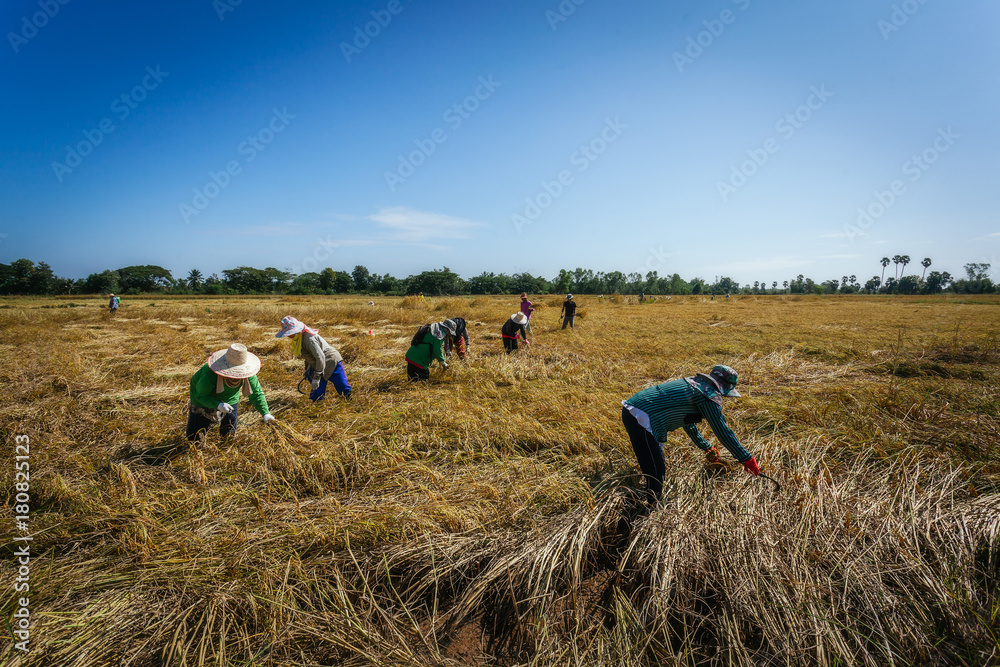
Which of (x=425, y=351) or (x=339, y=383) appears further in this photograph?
(x=425, y=351)

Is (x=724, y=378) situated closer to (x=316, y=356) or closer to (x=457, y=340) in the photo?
(x=316, y=356)

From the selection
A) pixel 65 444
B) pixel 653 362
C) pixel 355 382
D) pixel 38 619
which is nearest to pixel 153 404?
pixel 65 444

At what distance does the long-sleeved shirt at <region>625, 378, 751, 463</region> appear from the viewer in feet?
9.07

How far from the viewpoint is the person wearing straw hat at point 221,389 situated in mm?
3646

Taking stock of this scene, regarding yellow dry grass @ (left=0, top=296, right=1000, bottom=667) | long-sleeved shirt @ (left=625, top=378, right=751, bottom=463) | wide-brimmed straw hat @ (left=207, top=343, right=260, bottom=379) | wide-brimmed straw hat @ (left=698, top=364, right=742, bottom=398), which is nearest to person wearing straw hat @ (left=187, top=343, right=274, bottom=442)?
wide-brimmed straw hat @ (left=207, top=343, right=260, bottom=379)

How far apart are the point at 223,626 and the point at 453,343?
5785mm

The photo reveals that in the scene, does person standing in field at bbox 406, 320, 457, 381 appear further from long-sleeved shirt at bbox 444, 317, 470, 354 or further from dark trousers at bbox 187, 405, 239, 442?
dark trousers at bbox 187, 405, 239, 442

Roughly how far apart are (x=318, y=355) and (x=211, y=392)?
1.37 metres

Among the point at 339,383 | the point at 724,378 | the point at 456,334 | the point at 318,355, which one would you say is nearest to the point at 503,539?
the point at 724,378

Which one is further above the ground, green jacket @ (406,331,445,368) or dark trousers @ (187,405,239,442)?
green jacket @ (406,331,445,368)

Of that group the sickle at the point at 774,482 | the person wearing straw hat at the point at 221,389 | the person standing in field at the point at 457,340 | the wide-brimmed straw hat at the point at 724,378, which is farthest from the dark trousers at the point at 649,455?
the person standing in field at the point at 457,340

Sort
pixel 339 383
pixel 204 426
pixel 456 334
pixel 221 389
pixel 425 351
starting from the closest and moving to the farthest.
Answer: pixel 221 389
pixel 204 426
pixel 339 383
pixel 425 351
pixel 456 334

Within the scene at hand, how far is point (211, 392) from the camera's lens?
147 inches

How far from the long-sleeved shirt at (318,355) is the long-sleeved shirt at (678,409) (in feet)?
13.3
